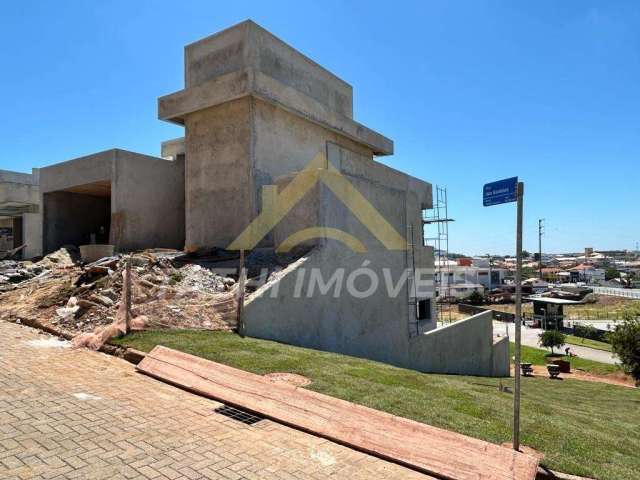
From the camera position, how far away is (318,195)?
36.7 ft

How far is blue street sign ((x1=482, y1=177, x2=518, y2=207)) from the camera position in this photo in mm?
4164

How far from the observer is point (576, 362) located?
27938mm

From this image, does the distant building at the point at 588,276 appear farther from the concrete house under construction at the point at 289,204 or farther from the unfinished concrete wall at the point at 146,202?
the unfinished concrete wall at the point at 146,202

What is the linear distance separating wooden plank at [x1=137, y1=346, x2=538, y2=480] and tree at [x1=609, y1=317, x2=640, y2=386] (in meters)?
16.7

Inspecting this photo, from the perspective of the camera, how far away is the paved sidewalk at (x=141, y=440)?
140 inches

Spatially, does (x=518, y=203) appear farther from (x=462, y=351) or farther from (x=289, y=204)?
(x=462, y=351)

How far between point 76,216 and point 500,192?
21020 mm

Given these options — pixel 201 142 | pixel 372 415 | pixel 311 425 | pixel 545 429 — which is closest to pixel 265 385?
pixel 311 425

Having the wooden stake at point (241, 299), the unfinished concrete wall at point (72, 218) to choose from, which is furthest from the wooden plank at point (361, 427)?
the unfinished concrete wall at point (72, 218)

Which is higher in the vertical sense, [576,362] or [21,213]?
[21,213]

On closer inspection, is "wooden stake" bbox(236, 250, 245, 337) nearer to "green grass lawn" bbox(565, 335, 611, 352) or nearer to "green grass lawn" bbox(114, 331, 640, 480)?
"green grass lawn" bbox(114, 331, 640, 480)

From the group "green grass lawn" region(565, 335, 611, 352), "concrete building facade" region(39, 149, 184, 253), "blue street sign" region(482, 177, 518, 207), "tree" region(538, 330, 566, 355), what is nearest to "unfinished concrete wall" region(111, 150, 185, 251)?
"concrete building facade" region(39, 149, 184, 253)

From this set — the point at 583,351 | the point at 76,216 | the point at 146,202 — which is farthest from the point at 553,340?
the point at 76,216

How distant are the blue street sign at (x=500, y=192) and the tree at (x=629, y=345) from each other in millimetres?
16827
